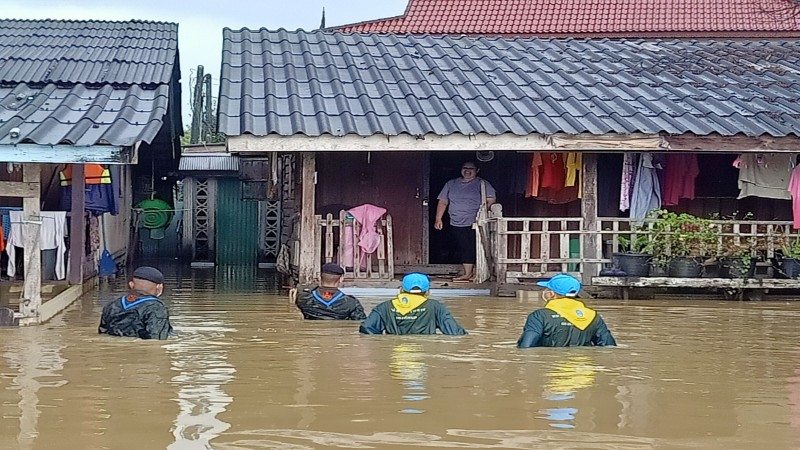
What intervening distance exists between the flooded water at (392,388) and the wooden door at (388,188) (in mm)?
4225

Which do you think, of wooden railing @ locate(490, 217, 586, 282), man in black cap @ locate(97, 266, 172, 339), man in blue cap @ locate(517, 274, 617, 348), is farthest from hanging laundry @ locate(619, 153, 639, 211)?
man in black cap @ locate(97, 266, 172, 339)

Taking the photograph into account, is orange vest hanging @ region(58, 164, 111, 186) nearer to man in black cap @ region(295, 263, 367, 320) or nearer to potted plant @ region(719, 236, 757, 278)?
man in black cap @ region(295, 263, 367, 320)

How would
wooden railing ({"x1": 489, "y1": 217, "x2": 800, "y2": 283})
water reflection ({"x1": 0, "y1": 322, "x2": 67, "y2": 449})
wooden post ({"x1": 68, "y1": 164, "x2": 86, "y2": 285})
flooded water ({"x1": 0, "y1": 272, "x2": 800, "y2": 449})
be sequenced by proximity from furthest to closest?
wooden post ({"x1": 68, "y1": 164, "x2": 86, "y2": 285}), wooden railing ({"x1": 489, "y1": 217, "x2": 800, "y2": 283}), water reflection ({"x1": 0, "y1": 322, "x2": 67, "y2": 449}), flooded water ({"x1": 0, "y1": 272, "x2": 800, "y2": 449})

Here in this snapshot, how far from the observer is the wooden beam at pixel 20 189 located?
31.6ft

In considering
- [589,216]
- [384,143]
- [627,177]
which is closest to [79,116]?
[384,143]

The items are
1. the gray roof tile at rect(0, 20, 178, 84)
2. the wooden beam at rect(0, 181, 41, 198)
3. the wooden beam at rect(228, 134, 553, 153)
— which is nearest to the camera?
the wooden beam at rect(0, 181, 41, 198)

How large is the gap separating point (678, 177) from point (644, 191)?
730 millimetres

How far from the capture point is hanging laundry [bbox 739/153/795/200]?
44.3 ft

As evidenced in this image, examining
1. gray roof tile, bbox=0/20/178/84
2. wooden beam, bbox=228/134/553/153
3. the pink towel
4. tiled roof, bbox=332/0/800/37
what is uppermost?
tiled roof, bbox=332/0/800/37

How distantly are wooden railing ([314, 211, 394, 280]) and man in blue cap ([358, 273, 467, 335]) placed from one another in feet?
13.4

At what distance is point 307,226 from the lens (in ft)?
41.4

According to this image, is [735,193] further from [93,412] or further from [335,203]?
[93,412]

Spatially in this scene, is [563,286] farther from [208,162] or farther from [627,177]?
[208,162]

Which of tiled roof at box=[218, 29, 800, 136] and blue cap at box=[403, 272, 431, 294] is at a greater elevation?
tiled roof at box=[218, 29, 800, 136]
